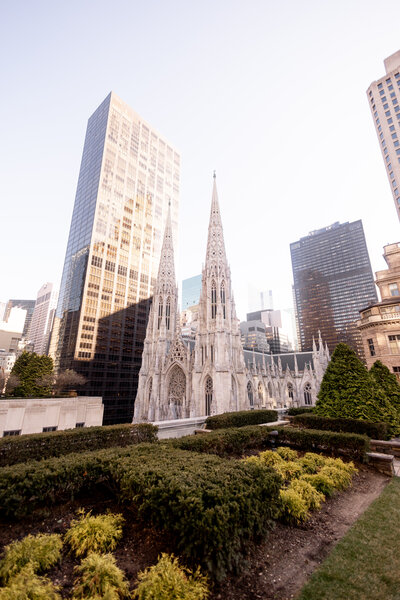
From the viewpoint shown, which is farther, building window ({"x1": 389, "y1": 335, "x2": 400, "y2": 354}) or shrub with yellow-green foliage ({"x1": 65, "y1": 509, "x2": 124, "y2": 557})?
building window ({"x1": 389, "y1": 335, "x2": 400, "y2": 354})

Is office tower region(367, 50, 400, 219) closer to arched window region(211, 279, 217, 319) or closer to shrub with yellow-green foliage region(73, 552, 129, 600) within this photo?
arched window region(211, 279, 217, 319)

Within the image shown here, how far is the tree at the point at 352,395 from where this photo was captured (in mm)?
14312

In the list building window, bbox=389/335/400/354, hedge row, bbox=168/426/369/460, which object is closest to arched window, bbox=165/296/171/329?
building window, bbox=389/335/400/354

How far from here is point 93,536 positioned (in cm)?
503

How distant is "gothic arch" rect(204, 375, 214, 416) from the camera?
1490 inches

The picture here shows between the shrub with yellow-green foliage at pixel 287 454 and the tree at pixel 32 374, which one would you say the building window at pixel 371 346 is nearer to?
the shrub with yellow-green foliage at pixel 287 454

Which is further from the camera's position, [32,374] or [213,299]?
[213,299]

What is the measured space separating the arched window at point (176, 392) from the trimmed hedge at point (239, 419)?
24.8m

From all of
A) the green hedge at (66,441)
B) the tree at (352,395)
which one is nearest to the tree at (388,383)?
the tree at (352,395)

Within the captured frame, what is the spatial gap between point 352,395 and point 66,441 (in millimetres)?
14444

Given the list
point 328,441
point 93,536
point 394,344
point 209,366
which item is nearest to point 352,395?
point 328,441

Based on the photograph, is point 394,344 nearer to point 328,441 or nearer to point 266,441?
point 328,441

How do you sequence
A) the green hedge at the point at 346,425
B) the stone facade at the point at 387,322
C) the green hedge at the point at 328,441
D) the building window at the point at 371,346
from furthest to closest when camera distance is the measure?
the building window at the point at 371,346 → the stone facade at the point at 387,322 → the green hedge at the point at 346,425 → the green hedge at the point at 328,441

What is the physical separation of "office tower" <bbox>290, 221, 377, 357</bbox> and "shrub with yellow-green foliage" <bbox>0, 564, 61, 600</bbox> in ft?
532
